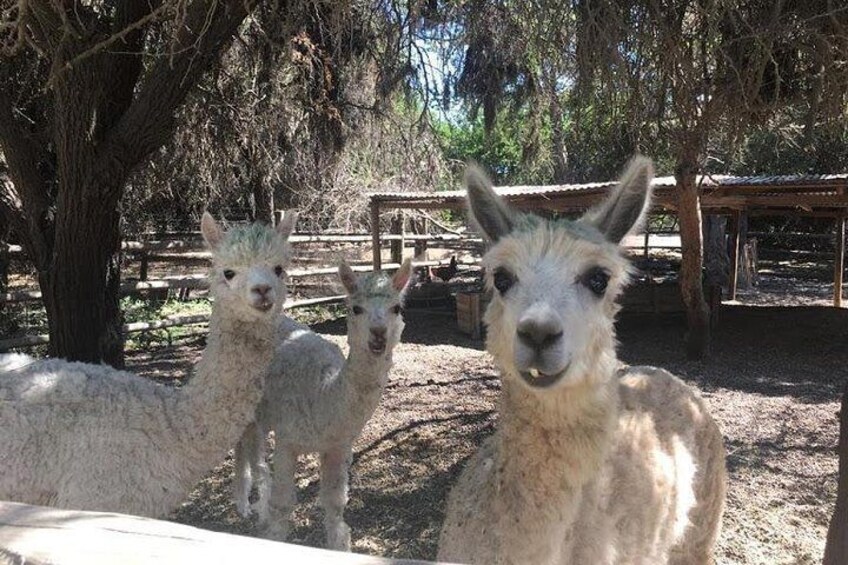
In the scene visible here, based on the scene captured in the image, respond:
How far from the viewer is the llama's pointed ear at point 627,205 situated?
2.53 metres

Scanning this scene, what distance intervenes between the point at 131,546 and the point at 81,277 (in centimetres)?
445

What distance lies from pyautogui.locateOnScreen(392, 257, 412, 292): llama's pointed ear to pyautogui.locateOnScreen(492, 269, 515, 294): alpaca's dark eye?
7.18 ft

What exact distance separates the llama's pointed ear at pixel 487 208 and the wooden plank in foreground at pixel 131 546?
5.16 feet

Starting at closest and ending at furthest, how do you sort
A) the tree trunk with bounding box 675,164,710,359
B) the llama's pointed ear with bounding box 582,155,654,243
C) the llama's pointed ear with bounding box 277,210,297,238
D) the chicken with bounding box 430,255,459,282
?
the llama's pointed ear with bounding box 582,155,654,243
the llama's pointed ear with bounding box 277,210,297,238
the tree trunk with bounding box 675,164,710,359
the chicken with bounding box 430,255,459,282

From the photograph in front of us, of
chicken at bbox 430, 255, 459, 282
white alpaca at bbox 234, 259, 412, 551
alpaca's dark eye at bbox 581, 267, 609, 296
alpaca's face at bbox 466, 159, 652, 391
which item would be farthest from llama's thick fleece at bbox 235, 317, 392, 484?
chicken at bbox 430, 255, 459, 282

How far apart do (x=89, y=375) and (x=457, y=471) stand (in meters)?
3.11

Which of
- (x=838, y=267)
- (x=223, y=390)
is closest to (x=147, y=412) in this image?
(x=223, y=390)

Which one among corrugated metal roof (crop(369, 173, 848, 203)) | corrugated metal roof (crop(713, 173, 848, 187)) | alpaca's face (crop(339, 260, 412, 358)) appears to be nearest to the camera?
alpaca's face (crop(339, 260, 412, 358))

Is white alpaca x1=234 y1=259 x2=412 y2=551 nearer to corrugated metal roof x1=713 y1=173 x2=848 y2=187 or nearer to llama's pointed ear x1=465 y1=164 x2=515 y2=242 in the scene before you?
llama's pointed ear x1=465 y1=164 x2=515 y2=242

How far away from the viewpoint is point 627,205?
2.58 m

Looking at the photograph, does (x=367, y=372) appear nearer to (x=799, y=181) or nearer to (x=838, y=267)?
(x=799, y=181)

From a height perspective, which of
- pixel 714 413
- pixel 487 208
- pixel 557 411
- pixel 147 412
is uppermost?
pixel 487 208

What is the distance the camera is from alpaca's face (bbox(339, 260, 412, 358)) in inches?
161

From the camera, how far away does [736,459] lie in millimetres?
5551
